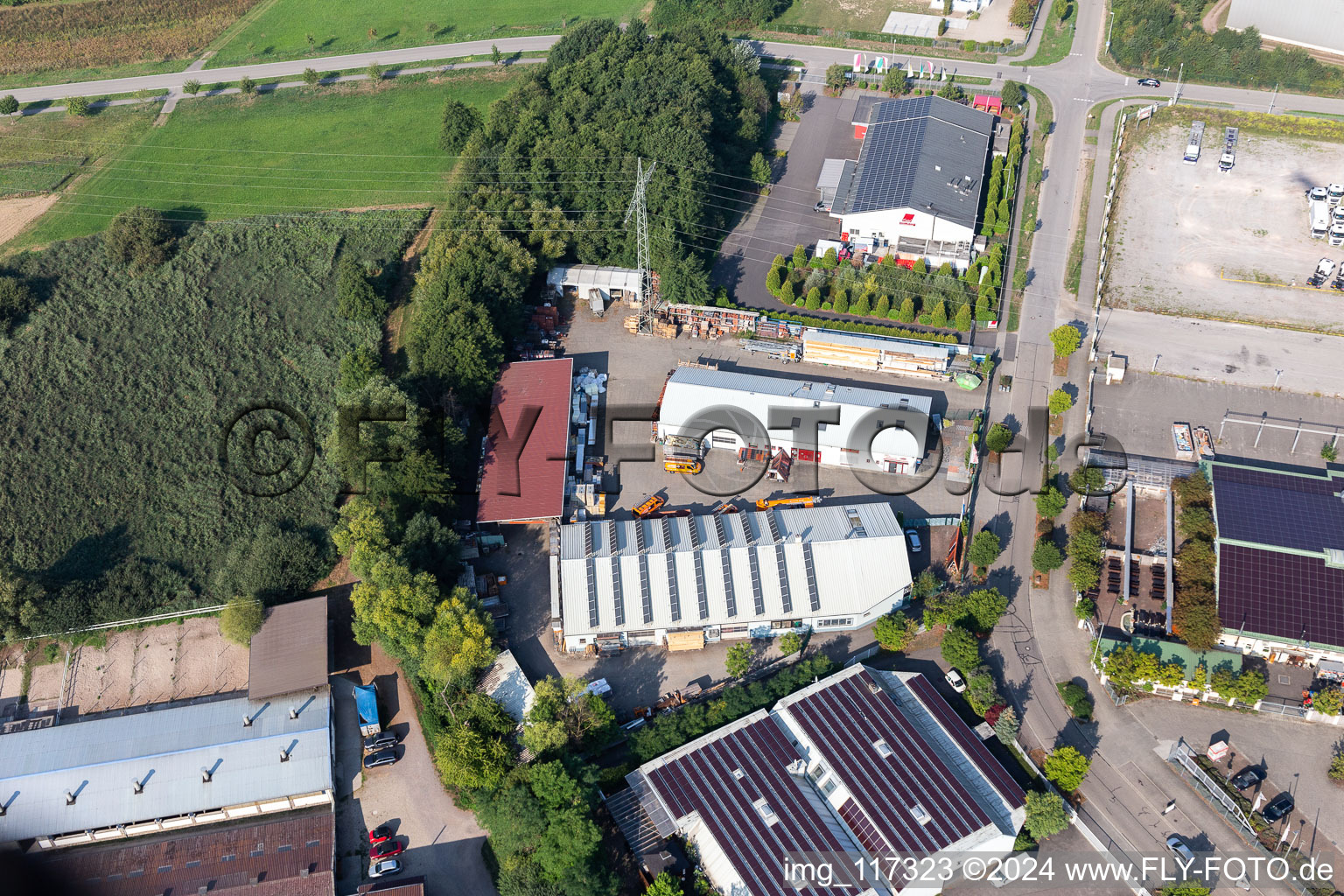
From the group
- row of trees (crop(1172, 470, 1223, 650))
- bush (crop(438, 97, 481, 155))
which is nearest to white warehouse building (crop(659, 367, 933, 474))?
row of trees (crop(1172, 470, 1223, 650))

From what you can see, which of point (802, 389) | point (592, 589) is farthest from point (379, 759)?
point (802, 389)

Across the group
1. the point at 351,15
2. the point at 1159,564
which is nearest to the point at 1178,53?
the point at 1159,564

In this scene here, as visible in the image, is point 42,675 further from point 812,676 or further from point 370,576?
point 812,676

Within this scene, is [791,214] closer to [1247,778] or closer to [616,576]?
[616,576]

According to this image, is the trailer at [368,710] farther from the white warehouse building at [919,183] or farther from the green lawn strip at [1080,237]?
the green lawn strip at [1080,237]

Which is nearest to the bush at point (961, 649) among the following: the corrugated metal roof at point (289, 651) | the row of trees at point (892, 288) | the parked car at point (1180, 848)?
the parked car at point (1180, 848)

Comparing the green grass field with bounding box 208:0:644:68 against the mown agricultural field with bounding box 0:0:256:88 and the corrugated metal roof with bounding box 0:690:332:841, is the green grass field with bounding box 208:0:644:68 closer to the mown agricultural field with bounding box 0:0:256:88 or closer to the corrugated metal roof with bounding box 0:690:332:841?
the mown agricultural field with bounding box 0:0:256:88
